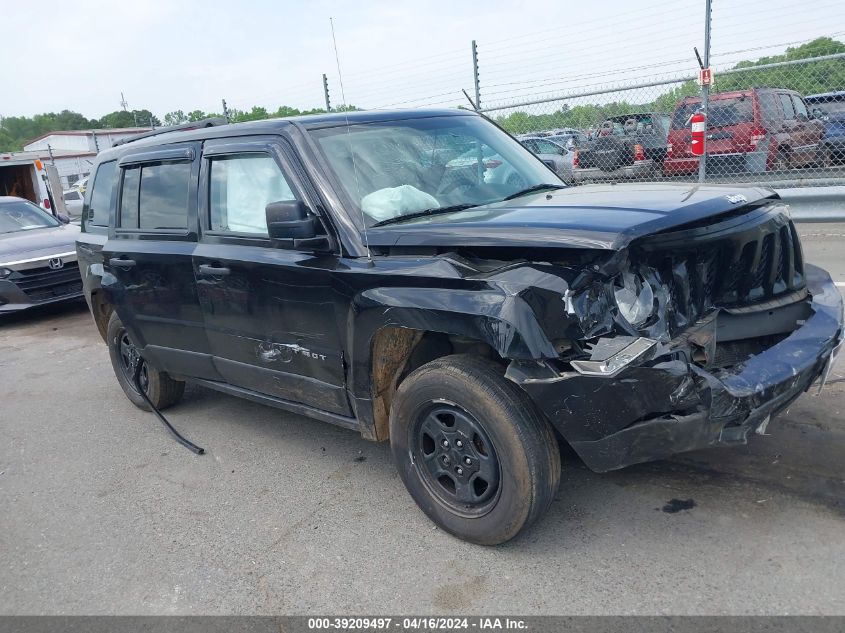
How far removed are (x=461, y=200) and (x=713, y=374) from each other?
1.59m

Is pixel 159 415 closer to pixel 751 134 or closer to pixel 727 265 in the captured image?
pixel 727 265

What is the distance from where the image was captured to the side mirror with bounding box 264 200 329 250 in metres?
3.31

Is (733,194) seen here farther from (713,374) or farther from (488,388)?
(488,388)

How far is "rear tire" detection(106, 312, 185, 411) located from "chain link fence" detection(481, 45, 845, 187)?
22.9 ft

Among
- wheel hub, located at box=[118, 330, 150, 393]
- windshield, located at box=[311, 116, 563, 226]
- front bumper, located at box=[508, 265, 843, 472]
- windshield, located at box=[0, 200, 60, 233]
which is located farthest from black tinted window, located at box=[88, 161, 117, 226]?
windshield, located at box=[0, 200, 60, 233]

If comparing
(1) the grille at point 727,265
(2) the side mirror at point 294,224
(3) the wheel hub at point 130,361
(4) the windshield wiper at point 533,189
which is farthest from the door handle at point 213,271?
(1) the grille at point 727,265

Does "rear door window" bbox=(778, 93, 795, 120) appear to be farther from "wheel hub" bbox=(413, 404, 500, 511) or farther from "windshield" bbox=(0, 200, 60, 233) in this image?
"windshield" bbox=(0, 200, 60, 233)

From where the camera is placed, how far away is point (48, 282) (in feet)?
29.7

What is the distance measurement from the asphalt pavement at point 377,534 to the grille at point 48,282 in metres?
4.90

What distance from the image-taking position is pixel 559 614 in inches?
105

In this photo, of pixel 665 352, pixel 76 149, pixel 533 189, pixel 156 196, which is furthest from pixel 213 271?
pixel 76 149

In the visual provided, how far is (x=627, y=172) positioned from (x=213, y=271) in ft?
26.7

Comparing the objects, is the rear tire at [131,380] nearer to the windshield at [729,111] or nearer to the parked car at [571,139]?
the parked car at [571,139]

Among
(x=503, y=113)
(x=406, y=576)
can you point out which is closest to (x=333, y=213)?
(x=406, y=576)
